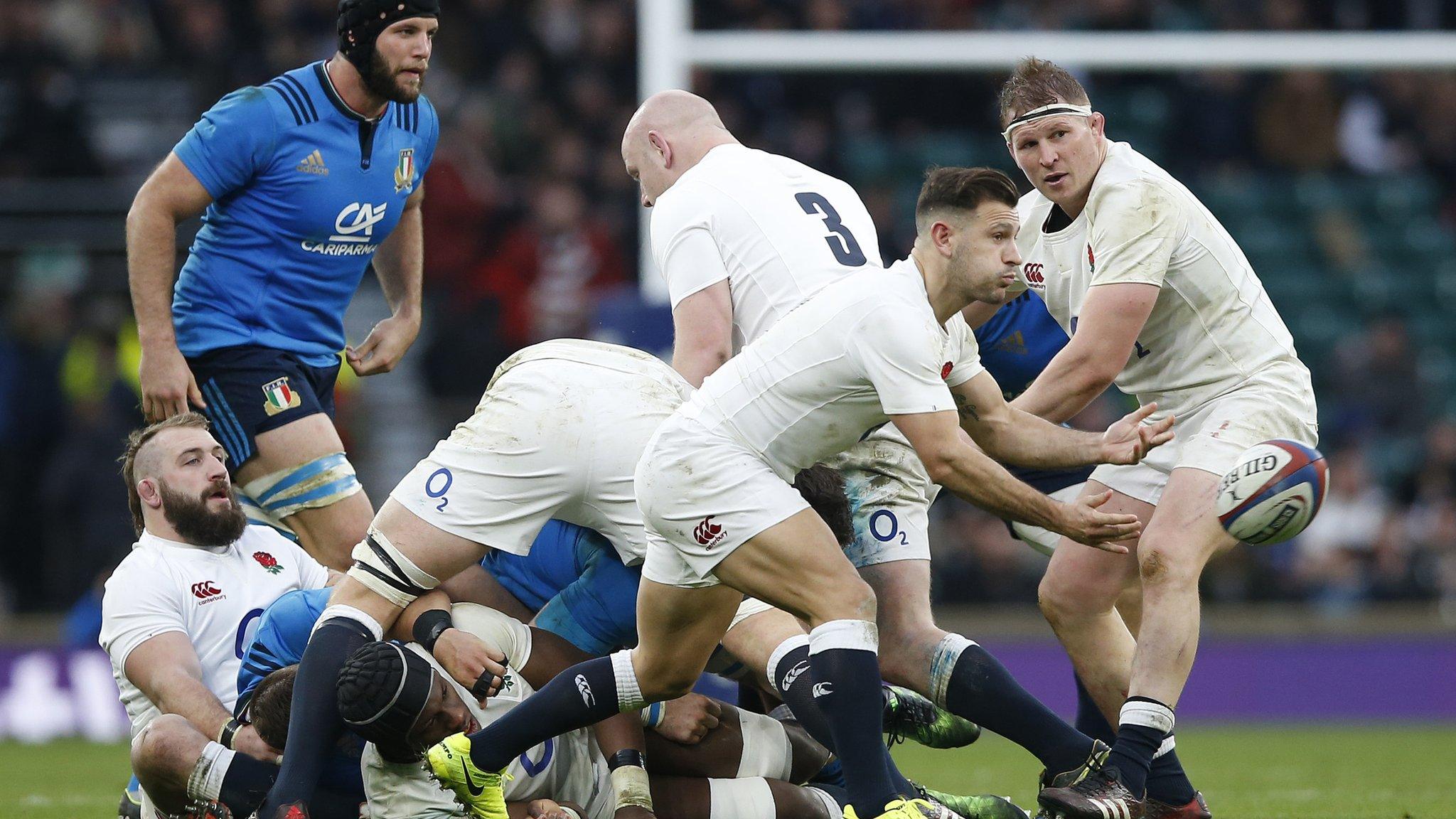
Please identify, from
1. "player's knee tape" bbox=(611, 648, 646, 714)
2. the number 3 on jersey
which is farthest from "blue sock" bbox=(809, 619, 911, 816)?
the number 3 on jersey

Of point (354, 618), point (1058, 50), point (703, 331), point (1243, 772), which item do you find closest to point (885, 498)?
point (703, 331)

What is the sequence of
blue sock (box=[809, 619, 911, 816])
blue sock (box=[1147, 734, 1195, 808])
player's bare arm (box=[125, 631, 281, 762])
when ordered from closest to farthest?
1. blue sock (box=[809, 619, 911, 816])
2. player's bare arm (box=[125, 631, 281, 762])
3. blue sock (box=[1147, 734, 1195, 808])

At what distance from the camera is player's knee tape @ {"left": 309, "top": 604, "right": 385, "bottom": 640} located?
5465 mm

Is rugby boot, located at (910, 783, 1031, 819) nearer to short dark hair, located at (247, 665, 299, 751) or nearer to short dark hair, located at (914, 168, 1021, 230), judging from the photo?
short dark hair, located at (914, 168, 1021, 230)

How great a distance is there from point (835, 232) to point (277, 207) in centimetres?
196

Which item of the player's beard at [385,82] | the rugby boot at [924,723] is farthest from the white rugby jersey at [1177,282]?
the player's beard at [385,82]

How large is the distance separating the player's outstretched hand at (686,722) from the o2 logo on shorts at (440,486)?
942 mm

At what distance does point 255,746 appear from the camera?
5555 mm

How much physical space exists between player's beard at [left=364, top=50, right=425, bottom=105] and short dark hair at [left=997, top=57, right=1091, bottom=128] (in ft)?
6.67

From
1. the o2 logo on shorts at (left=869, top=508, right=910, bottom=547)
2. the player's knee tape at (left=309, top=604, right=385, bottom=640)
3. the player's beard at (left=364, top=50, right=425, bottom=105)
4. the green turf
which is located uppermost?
the player's beard at (left=364, top=50, right=425, bottom=105)

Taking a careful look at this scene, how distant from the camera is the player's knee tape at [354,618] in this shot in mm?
5465

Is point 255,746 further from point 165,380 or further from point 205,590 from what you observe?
point 165,380

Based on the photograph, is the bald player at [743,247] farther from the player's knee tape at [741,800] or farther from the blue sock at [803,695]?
the player's knee tape at [741,800]

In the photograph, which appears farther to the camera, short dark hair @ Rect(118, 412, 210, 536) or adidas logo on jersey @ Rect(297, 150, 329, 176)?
adidas logo on jersey @ Rect(297, 150, 329, 176)
